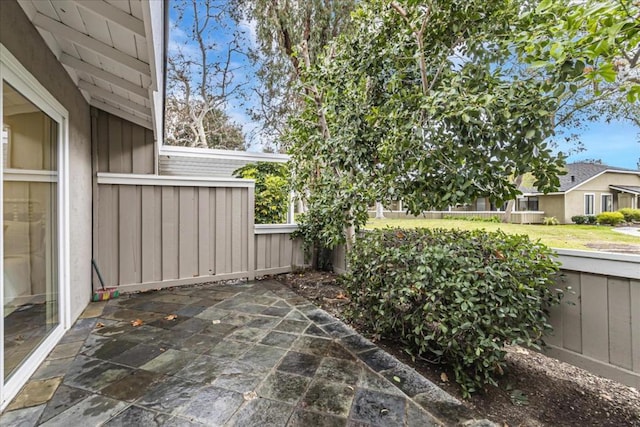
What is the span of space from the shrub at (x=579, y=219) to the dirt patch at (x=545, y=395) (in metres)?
1.13

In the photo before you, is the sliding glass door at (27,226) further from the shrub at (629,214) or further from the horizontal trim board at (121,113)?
the shrub at (629,214)

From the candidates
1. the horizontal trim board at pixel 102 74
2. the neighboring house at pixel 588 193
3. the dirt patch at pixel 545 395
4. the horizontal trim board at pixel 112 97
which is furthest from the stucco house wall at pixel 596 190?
the horizontal trim board at pixel 112 97

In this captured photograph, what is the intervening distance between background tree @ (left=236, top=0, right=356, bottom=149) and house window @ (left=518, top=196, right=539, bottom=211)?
3523 millimetres

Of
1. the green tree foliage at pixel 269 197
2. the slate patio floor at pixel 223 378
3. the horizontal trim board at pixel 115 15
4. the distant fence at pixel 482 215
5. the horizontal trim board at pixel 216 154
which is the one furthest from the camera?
the horizontal trim board at pixel 216 154

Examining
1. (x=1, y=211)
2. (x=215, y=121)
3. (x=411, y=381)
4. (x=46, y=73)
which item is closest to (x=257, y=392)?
(x=411, y=381)

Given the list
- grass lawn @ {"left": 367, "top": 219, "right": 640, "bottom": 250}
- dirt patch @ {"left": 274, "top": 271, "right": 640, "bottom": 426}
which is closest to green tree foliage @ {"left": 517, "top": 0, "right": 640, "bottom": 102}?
grass lawn @ {"left": 367, "top": 219, "right": 640, "bottom": 250}

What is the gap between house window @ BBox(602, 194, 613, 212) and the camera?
81.5 inches

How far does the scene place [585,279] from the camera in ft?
7.30

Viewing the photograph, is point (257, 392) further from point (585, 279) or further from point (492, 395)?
point (585, 279)

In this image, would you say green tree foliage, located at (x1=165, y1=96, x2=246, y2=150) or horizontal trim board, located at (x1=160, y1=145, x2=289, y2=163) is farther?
green tree foliage, located at (x1=165, y1=96, x2=246, y2=150)

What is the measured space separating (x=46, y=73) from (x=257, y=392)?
2944 millimetres

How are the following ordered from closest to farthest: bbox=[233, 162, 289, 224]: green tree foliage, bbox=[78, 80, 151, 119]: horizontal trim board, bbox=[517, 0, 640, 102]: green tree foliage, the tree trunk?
bbox=[517, 0, 640, 102]: green tree foliage → the tree trunk → bbox=[78, 80, 151, 119]: horizontal trim board → bbox=[233, 162, 289, 224]: green tree foliage

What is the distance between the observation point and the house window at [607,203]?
81.5 inches

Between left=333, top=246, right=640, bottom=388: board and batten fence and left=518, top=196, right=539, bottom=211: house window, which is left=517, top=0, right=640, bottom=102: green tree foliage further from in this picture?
left=333, top=246, right=640, bottom=388: board and batten fence
